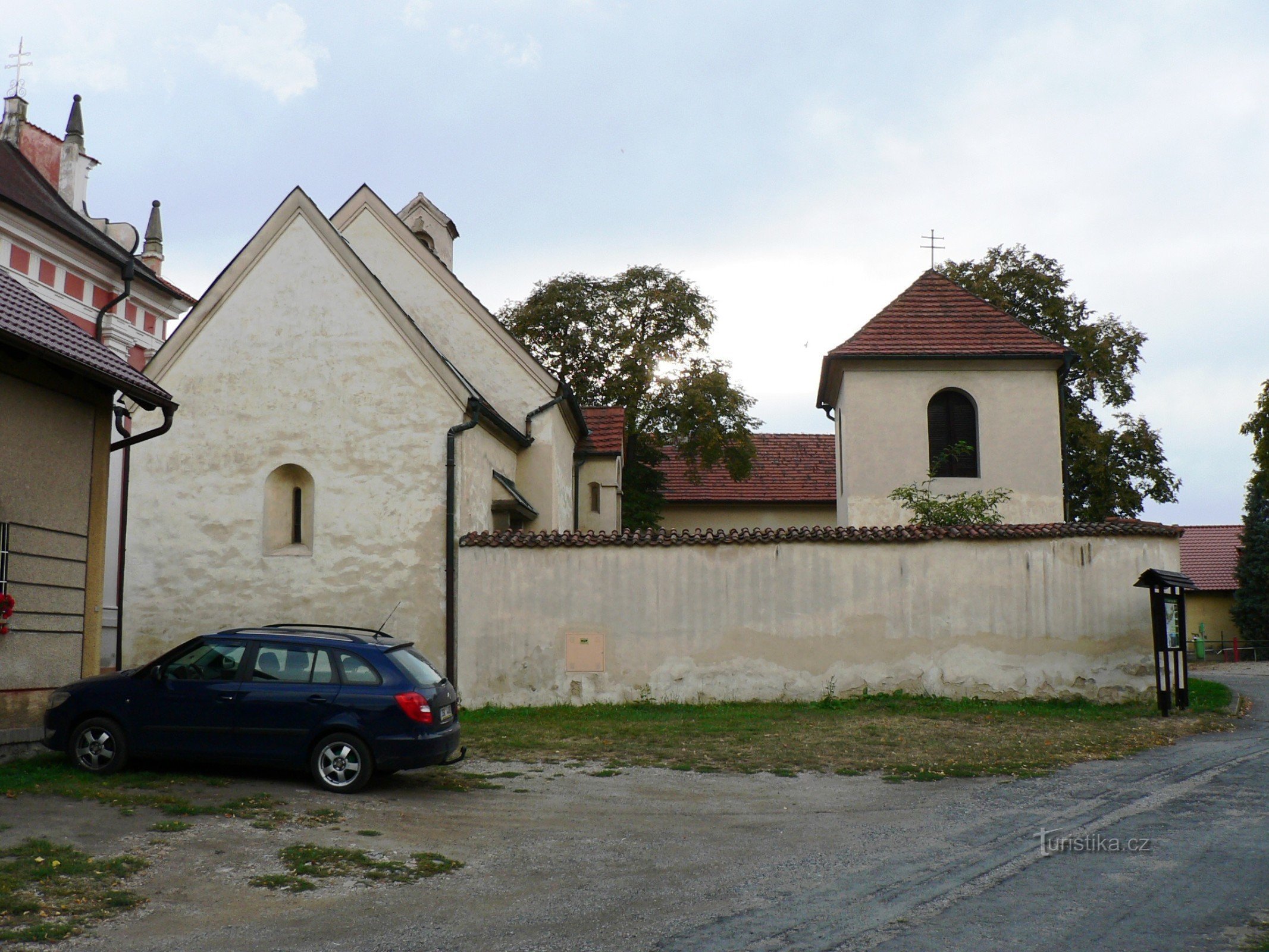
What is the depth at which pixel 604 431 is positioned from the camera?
93.1ft

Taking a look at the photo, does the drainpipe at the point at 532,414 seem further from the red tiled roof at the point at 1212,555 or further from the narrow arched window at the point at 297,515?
the red tiled roof at the point at 1212,555

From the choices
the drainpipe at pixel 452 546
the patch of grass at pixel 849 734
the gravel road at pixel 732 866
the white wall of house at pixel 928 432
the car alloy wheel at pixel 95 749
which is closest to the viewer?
the gravel road at pixel 732 866

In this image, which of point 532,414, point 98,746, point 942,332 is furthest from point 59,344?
point 942,332

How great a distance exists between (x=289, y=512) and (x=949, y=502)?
1275 cm

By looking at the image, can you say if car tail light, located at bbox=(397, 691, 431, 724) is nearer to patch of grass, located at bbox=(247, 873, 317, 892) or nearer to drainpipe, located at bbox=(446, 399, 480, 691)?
patch of grass, located at bbox=(247, 873, 317, 892)

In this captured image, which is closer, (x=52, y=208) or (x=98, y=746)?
(x=98, y=746)

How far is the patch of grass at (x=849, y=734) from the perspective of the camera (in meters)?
12.2

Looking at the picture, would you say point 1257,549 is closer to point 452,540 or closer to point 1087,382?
point 1087,382

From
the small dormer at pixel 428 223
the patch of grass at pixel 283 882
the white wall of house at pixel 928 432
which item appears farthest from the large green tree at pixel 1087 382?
the patch of grass at pixel 283 882

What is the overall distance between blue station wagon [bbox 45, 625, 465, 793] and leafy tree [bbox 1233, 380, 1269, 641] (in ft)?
121

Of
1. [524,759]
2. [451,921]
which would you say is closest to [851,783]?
[524,759]

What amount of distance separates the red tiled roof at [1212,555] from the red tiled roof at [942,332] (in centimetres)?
2311

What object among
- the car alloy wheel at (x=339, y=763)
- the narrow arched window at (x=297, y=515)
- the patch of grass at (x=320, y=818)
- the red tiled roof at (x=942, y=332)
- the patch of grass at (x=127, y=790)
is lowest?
the patch of grass at (x=320, y=818)

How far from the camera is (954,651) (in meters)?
17.6
